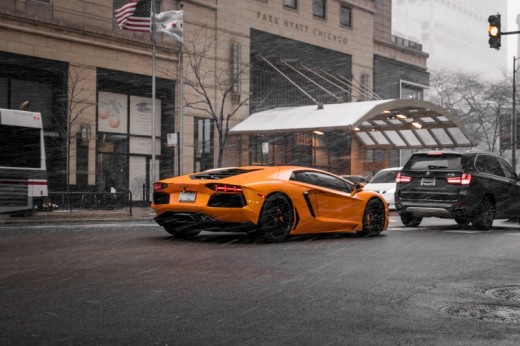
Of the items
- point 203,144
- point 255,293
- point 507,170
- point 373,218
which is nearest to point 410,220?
point 507,170

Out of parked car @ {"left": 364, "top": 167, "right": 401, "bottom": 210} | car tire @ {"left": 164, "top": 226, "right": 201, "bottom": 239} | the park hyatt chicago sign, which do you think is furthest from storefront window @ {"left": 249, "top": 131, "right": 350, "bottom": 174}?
car tire @ {"left": 164, "top": 226, "right": 201, "bottom": 239}

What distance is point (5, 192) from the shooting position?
1702cm

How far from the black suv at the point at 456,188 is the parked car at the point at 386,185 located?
607 centimetres

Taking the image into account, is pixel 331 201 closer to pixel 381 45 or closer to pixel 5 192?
pixel 5 192

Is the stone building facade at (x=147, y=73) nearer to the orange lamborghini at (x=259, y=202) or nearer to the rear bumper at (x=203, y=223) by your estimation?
the orange lamborghini at (x=259, y=202)

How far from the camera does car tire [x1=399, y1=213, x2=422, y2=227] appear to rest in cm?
1687

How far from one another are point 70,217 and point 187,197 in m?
8.49

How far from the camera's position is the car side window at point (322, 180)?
12.6 m

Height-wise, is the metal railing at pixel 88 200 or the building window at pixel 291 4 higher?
the building window at pixel 291 4

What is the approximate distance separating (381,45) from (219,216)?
3672 centimetres

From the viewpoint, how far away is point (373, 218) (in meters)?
13.9

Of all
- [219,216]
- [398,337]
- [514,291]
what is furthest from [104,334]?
[219,216]

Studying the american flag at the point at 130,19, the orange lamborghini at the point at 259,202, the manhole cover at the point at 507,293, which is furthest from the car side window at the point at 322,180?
the american flag at the point at 130,19

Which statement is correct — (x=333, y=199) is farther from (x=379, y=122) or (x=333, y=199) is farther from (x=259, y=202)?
(x=379, y=122)
